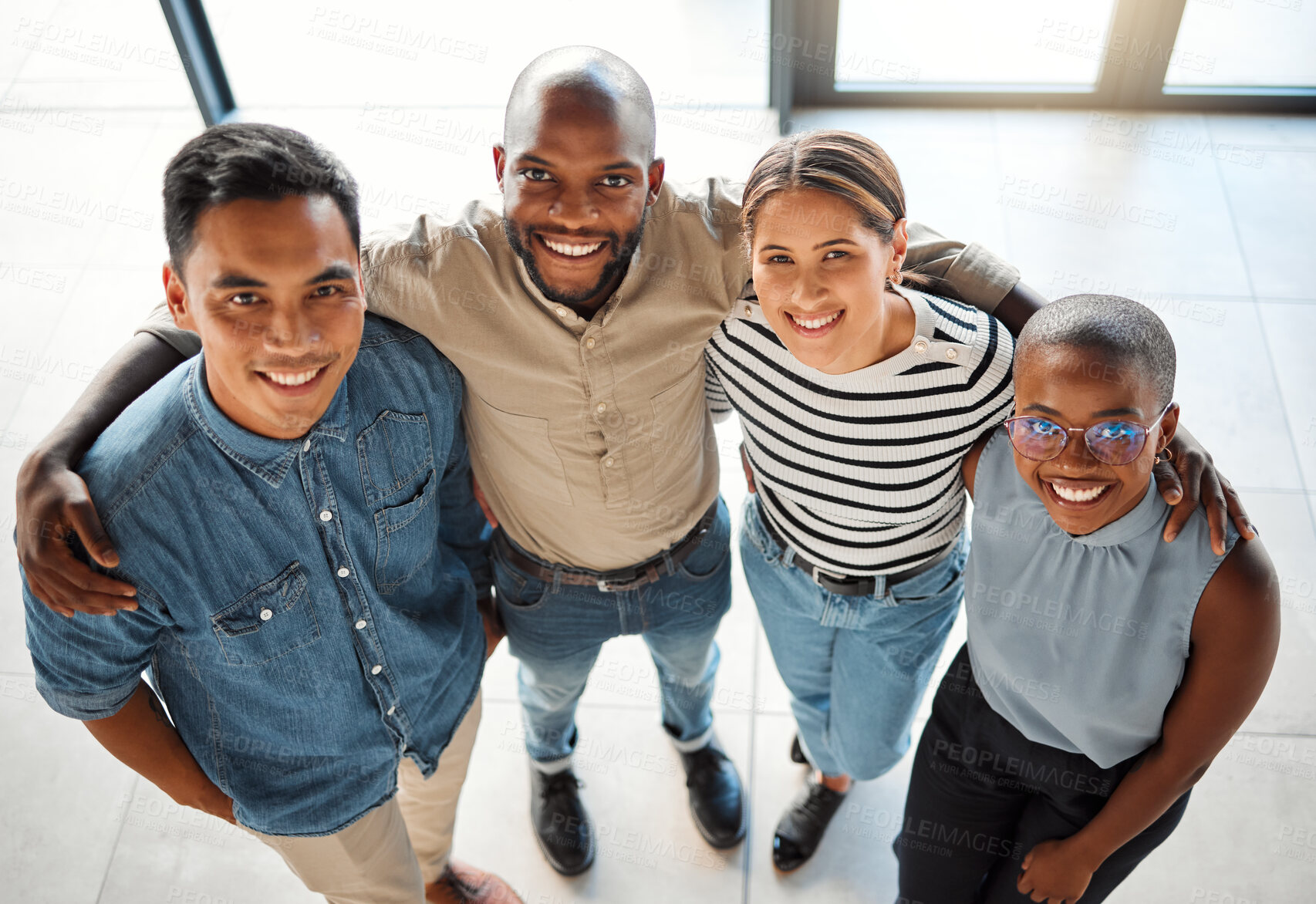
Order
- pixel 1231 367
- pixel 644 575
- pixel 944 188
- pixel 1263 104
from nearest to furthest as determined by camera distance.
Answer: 1. pixel 644 575
2. pixel 1231 367
3. pixel 944 188
4. pixel 1263 104

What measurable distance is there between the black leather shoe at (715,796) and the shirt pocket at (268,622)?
122 centimetres

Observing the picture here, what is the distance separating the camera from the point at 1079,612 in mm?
1570

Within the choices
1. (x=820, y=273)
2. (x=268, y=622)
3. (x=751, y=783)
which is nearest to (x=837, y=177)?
(x=820, y=273)

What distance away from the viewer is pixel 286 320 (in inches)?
53.3

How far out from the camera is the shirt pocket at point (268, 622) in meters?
1.50

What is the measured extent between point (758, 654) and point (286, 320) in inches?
71.1

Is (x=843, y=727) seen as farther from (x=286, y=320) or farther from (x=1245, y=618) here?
(x=286, y=320)

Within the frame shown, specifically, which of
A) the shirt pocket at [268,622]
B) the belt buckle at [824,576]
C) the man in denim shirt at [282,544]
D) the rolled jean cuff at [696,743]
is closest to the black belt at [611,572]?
the man in denim shirt at [282,544]

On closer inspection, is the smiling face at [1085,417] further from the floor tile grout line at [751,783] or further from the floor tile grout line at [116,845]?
the floor tile grout line at [116,845]

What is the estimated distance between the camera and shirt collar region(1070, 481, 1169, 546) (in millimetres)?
1475

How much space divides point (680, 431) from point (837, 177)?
1.77 feet

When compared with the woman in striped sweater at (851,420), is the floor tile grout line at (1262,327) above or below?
below

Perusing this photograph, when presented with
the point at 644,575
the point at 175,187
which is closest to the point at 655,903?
the point at 644,575

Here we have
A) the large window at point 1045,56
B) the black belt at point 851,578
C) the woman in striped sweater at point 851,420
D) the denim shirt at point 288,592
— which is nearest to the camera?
the denim shirt at point 288,592
